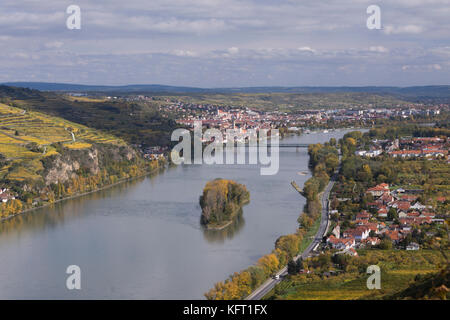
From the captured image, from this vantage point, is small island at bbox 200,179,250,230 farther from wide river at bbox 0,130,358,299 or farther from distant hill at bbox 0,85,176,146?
distant hill at bbox 0,85,176,146

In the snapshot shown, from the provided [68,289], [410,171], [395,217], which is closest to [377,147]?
[410,171]

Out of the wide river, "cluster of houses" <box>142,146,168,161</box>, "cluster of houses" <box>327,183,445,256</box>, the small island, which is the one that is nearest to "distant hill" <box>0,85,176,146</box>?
"cluster of houses" <box>142,146,168,161</box>

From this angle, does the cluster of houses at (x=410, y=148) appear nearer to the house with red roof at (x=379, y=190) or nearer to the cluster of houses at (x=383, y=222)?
the house with red roof at (x=379, y=190)

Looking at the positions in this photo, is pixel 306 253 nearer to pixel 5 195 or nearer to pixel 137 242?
pixel 137 242

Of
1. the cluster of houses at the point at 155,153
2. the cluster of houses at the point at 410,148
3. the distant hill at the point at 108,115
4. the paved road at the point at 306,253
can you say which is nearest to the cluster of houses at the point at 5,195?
the paved road at the point at 306,253

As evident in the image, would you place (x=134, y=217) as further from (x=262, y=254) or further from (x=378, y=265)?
(x=378, y=265)
